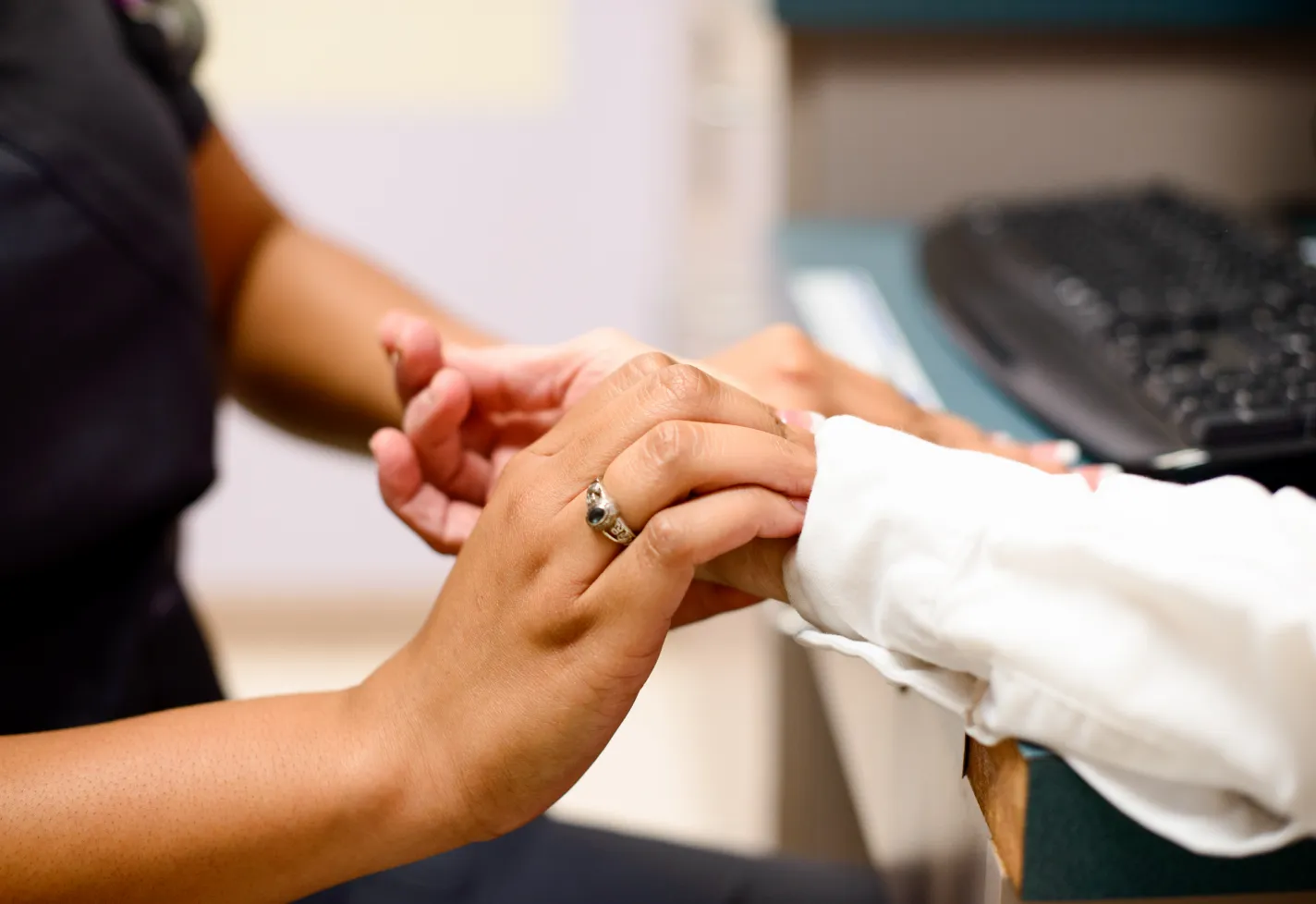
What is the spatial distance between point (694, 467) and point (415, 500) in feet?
0.73

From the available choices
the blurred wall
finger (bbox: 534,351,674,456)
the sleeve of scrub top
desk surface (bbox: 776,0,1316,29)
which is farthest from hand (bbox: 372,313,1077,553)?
the blurred wall

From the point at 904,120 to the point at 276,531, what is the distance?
4.01 ft

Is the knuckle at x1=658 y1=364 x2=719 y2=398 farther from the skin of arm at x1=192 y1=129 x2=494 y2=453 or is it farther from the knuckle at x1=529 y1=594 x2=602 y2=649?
the skin of arm at x1=192 y1=129 x2=494 y2=453

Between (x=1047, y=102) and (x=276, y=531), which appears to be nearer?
(x=1047, y=102)

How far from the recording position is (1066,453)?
1.89ft

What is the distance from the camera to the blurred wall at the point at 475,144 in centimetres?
169

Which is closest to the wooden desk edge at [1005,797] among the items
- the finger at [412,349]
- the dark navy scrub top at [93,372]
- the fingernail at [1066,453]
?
the fingernail at [1066,453]

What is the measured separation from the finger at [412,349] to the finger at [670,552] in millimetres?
225

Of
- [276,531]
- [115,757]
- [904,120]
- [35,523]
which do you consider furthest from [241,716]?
[276,531]

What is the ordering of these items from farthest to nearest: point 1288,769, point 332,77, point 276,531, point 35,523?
point 276,531, point 332,77, point 35,523, point 1288,769

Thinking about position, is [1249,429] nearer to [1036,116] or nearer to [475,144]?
[1036,116]

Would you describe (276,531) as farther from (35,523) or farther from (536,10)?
(35,523)

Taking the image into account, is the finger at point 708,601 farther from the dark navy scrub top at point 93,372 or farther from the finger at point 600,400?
the dark navy scrub top at point 93,372

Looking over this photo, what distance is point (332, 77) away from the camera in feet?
5.56
